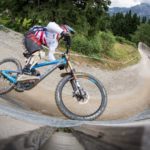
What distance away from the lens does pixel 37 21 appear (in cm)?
983

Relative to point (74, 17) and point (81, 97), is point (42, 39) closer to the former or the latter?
point (81, 97)

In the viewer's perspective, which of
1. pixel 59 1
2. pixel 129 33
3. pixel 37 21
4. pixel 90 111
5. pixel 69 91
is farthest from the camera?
pixel 129 33

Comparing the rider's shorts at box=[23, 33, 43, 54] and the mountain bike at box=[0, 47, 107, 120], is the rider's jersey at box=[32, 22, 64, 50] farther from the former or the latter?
the mountain bike at box=[0, 47, 107, 120]

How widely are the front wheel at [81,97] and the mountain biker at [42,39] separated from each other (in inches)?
9.4

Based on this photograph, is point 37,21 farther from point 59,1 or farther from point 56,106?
point 56,106

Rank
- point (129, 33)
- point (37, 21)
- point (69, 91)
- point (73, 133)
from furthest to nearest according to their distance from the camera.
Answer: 1. point (129, 33)
2. point (37, 21)
3. point (69, 91)
4. point (73, 133)

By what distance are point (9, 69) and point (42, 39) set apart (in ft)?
2.25

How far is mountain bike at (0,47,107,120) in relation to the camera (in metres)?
3.17

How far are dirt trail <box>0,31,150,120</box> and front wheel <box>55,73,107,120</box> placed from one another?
0.20 feet

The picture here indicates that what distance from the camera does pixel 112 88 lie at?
454 centimetres

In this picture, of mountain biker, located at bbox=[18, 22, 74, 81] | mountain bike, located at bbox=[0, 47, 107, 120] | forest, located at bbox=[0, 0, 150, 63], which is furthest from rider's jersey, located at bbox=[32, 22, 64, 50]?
forest, located at bbox=[0, 0, 150, 63]

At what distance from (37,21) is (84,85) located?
6.50 m

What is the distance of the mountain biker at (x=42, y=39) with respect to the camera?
3.26 meters

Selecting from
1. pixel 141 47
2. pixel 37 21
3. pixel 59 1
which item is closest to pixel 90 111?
pixel 141 47
